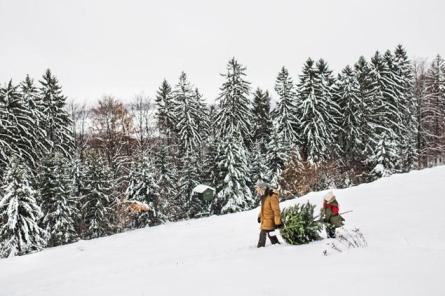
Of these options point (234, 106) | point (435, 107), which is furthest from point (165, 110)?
point (435, 107)

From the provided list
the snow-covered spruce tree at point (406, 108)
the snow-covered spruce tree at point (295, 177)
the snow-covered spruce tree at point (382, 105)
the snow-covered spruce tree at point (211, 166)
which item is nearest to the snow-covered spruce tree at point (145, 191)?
the snow-covered spruce tree at point (211, 166)

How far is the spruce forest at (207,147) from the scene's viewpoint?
2891cm

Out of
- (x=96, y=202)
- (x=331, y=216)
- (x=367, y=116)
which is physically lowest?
(x=96, y=202)

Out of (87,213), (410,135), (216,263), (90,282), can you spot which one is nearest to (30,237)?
(87,213)

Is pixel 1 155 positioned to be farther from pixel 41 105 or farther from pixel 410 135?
pixel 410 135

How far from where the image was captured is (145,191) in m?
33.9

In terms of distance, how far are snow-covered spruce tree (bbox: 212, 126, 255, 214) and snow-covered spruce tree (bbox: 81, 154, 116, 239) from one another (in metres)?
9.84

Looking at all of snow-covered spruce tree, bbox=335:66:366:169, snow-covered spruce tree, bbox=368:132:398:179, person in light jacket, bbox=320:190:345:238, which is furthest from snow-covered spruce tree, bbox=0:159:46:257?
snow-covered spruce tree, bbox=335:66:366:169

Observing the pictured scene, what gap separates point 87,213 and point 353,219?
2342cm

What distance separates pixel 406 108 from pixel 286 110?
49.4 ft

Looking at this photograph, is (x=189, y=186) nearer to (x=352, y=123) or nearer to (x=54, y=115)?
(x=54, y=115)

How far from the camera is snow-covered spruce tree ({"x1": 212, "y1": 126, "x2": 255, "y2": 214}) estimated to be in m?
35.1

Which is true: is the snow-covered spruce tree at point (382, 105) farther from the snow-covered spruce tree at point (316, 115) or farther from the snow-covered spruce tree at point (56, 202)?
the snow-covered spruce tree at point (56, 202)

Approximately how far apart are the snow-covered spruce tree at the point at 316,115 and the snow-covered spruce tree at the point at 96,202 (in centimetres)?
2099
